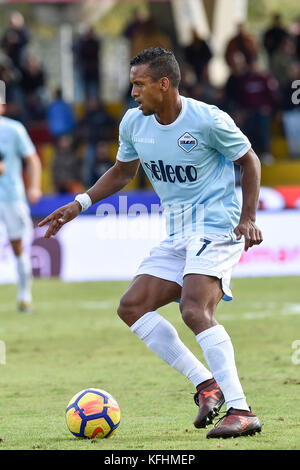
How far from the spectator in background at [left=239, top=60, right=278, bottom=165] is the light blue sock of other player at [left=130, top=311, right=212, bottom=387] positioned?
1382 cm

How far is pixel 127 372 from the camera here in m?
8.10

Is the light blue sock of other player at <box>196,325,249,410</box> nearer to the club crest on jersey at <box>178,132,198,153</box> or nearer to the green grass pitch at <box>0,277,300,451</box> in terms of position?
the green grass pitch at <box>0,277,300,451</box>

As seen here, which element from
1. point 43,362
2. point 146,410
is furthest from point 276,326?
point 146,410

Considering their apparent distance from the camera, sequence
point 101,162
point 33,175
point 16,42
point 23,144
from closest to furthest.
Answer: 1. point 23,144
2. point 33,175
3. point 101,162
4. point 16,42

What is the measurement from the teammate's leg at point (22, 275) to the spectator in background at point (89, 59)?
9.33m

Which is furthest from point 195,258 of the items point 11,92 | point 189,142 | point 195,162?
point 11,92

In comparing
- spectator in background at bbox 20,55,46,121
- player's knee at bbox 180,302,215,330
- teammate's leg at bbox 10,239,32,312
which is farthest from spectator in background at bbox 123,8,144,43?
player's knee at bbox 180,302,215,330

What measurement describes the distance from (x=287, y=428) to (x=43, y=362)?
3.51 meters

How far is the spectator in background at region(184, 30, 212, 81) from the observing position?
20.9m

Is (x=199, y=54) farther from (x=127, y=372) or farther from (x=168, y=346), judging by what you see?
(x=168, y=346)

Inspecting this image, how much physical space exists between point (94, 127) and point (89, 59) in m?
2.06

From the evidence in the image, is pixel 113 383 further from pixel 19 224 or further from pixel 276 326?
pixel 19 224

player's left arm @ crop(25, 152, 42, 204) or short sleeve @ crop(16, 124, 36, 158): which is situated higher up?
short sleeve @ crop(16, 124, 36, 158)

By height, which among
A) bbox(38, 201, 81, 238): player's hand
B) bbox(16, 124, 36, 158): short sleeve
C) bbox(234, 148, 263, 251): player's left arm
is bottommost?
bbox(16, 124, 36, 158): short sleeve
